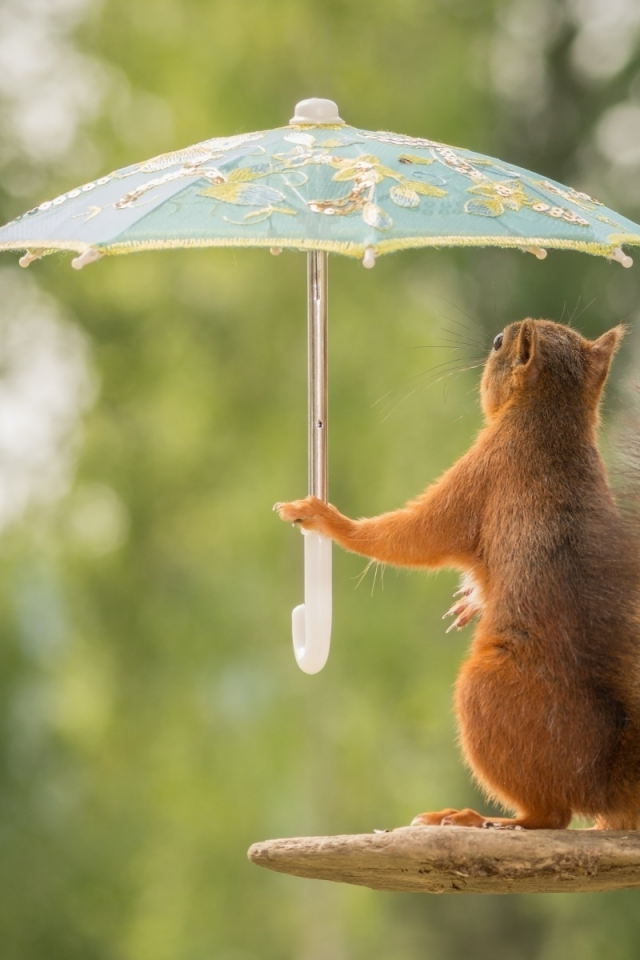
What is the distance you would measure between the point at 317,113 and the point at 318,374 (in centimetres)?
41

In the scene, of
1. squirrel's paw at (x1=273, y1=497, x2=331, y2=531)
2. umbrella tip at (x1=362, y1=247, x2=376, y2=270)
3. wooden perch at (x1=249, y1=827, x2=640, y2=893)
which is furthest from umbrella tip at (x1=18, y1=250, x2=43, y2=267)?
wooden perch at (x1=249, y1=827, x2=640, y2=893)

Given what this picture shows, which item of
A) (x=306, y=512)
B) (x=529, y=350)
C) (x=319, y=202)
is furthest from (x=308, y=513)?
(x=319, y=202)

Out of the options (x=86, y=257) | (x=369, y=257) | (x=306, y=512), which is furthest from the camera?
(x=306, y=512)

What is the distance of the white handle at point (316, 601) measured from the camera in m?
2.23

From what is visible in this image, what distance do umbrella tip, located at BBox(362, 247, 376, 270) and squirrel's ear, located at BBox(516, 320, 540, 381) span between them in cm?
55

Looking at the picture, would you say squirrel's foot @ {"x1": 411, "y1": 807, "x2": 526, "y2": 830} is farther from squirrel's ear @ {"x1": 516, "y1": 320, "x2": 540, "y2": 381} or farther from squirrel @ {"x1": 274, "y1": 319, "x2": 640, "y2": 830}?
squirrel's ear @ {"x1": 516, "y1": 320, "x2": 540, "y2": 381}

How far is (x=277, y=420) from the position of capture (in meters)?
6.09

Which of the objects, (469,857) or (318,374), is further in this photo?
(318,374)

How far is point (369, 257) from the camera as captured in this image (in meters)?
1.68

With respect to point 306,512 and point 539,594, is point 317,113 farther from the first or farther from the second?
point 539,594

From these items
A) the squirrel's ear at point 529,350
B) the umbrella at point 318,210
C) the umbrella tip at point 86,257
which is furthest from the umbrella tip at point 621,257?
the umbrella tip at point 86,257

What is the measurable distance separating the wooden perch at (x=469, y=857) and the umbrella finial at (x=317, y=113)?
1090 millimetres

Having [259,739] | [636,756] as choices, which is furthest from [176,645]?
[636,756]

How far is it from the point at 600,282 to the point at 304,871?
3.93m
